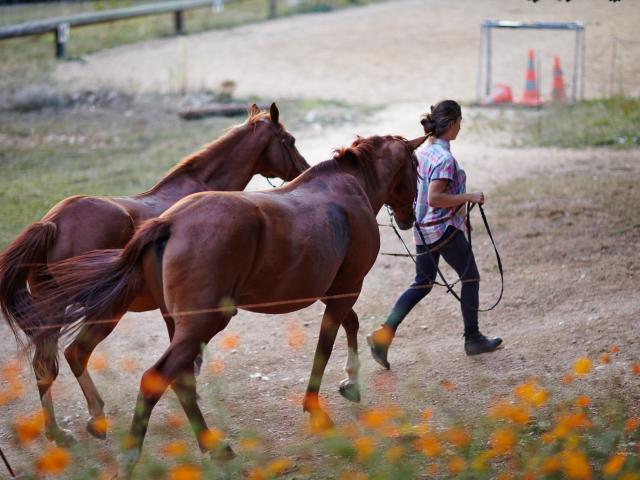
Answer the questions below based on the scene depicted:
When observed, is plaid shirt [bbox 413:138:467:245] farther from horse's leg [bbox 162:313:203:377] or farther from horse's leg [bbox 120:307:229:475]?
horse's leg [bbox 120:307:229:475]

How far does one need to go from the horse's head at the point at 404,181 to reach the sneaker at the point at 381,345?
750mm

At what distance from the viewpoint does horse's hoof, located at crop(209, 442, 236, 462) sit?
3.68m

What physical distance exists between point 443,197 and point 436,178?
13 centimetres

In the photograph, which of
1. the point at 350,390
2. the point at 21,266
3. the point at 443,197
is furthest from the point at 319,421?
the point at 21,266

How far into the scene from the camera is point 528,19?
20984 millimetres

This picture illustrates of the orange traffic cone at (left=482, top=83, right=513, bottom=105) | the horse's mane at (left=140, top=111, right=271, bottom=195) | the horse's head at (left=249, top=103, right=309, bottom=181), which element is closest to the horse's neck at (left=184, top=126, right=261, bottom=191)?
the horse's mane at (left=140, top=111, right=271, bottom=195)

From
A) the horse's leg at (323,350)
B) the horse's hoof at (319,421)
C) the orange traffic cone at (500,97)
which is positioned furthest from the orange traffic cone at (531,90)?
the horse's hoof at (319,421)

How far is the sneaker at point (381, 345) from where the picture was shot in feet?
19.6

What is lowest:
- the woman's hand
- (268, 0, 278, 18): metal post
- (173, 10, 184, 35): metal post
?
the woman's hand

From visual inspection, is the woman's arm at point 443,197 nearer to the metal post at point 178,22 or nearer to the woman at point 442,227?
the woman at point 442,227

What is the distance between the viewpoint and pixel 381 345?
6.00 metres

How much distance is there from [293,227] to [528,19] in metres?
17.7

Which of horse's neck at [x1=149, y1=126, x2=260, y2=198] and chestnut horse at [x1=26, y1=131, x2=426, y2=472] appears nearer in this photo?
chestnut horse at [x1=26, y1=131, x2=426, y2=472]

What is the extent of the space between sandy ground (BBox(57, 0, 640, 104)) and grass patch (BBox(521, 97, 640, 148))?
1621mm
